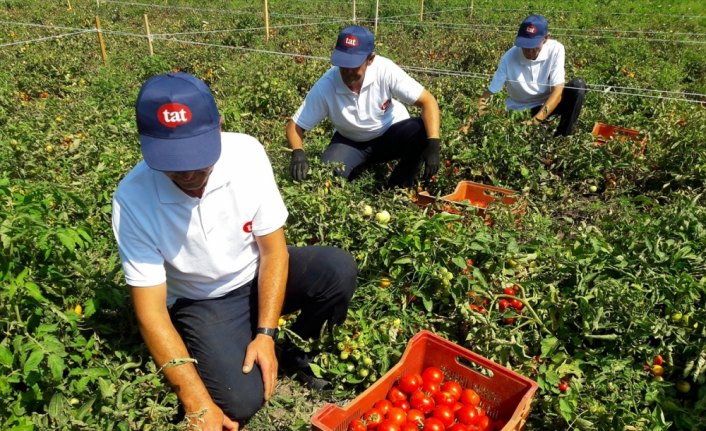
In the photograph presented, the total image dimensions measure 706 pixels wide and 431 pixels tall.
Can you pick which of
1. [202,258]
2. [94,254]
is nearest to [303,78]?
[94,254]

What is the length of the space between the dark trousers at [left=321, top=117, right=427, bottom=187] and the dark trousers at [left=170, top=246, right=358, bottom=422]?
148cm

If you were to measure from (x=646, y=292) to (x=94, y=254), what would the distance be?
2.92 metres

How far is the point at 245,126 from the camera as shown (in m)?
5.17

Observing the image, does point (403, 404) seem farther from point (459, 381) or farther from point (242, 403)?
point (242, 403)

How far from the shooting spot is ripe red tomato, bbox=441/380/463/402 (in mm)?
2320

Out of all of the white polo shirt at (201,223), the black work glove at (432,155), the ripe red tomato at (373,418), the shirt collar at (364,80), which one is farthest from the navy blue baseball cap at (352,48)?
the ripe red tomato at (373,418)

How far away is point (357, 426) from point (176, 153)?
1.23 meters

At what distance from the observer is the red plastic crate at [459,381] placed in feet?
6.76

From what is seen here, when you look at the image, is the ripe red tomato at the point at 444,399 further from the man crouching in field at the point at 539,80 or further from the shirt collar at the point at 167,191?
the man crouching in field at the point at 539,80

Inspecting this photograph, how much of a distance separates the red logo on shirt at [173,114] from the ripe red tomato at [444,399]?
4.91 feet

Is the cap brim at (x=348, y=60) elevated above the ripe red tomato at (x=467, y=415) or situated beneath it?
elevated above

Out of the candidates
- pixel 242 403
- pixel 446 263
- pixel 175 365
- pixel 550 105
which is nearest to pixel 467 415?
pixel 446 263

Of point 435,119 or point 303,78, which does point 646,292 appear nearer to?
point 435,119

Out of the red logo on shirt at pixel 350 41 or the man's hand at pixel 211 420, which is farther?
the red logo on shirt at pixel 350 41
